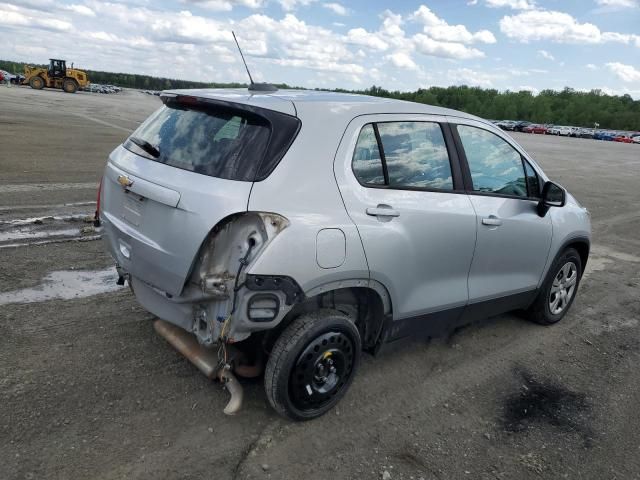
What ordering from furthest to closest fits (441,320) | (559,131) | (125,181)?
(559,131)
(441,320)
(125,181)

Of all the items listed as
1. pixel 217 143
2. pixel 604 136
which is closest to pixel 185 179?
pixel 217 143

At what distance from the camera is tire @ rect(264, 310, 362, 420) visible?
119 inches

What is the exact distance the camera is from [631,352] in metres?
4.71

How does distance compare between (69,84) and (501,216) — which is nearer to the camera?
Result: (501,216)

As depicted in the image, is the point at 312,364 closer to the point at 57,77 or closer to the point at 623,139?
the point at 57,77

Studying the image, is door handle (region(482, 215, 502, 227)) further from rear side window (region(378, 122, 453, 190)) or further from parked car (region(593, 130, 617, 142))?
parked car (region(593, 130, 617, 142))

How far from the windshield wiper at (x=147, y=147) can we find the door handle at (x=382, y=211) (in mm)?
1307

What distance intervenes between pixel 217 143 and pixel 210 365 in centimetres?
126

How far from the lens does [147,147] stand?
134 inches

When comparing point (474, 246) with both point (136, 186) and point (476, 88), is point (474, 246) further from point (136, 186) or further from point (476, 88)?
point (476, 88)

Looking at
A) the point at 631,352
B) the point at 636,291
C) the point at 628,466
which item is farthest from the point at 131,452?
the point at 636,291

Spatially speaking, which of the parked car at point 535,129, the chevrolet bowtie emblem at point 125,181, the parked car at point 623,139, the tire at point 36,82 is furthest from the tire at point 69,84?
the parked car at point 623,139

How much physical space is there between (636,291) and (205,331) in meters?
5.33

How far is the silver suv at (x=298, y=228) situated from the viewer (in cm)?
286
